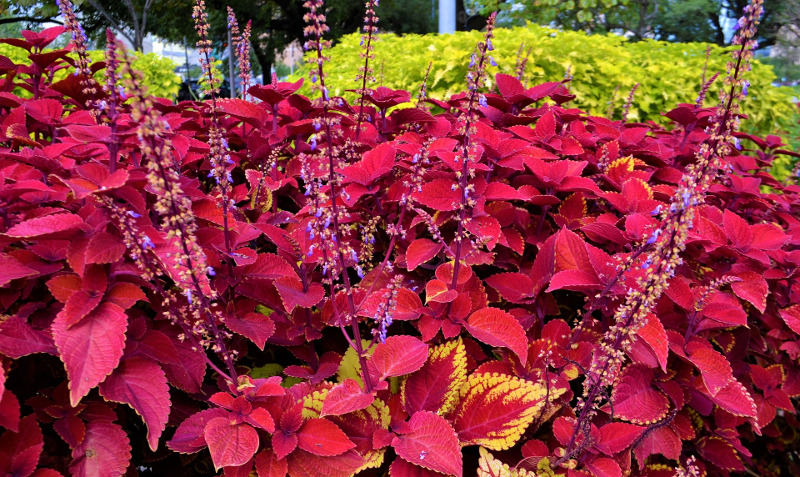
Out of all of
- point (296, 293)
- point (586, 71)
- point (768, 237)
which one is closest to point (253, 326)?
point (296, 293)

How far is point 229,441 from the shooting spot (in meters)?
1.17

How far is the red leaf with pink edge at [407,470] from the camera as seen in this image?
124 cm

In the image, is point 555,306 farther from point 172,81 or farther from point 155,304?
point 172,81

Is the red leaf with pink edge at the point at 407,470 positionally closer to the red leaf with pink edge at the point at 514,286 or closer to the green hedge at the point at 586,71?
the red leaf with pink edge at the point at 514,286

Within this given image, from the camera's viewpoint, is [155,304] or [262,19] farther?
[262,19]

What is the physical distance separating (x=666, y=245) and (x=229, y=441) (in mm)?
1033

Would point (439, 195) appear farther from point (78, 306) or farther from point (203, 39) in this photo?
point (78, 306)

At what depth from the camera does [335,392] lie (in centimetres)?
125

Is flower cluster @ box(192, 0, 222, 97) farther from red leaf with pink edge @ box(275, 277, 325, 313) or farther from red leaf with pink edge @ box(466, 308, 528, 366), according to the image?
red leaf with pink edge @ box(466, 308, 528, 366)

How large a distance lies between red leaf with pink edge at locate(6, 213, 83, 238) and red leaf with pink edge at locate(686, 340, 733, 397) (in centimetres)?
164

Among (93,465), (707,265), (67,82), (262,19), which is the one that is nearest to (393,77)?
(67,82)

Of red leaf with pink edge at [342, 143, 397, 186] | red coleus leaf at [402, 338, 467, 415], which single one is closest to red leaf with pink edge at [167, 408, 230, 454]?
red coleus leaf at [402, 338, 467, 415]

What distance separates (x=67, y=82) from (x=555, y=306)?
6.53ft

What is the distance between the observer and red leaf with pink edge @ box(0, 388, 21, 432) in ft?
3.50
